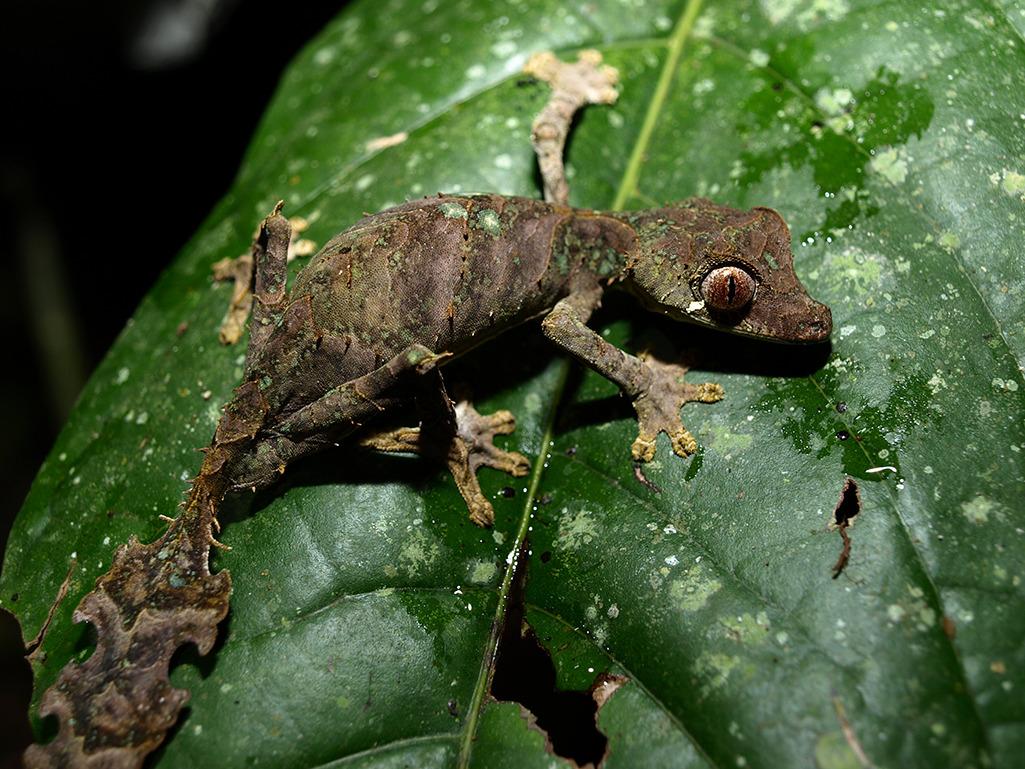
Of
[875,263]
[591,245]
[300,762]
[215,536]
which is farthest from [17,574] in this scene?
[875,263]

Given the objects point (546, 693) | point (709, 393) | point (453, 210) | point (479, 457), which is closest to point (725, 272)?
point (709, 393)

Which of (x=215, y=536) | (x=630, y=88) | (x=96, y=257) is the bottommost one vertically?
(x=96, y=257)

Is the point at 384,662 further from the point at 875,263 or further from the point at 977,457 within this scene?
the point at 875,263

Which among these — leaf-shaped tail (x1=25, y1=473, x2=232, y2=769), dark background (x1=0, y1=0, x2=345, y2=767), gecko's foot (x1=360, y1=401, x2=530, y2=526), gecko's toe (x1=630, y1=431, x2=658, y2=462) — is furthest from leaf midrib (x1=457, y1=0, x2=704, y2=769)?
dark background (x1=0, y1=0, x2=345, y2=767)

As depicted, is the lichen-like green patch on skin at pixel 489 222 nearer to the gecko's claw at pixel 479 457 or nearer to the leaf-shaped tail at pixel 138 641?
the gecko's claw at pixel 479 457

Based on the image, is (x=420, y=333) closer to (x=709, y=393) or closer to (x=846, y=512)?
(x=709, y=393)

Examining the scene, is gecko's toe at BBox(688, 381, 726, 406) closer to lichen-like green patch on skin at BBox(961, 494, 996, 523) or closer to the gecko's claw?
the gecko's claw

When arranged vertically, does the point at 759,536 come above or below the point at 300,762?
above

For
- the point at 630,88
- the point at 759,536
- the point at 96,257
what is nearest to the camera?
the point at 759,536
